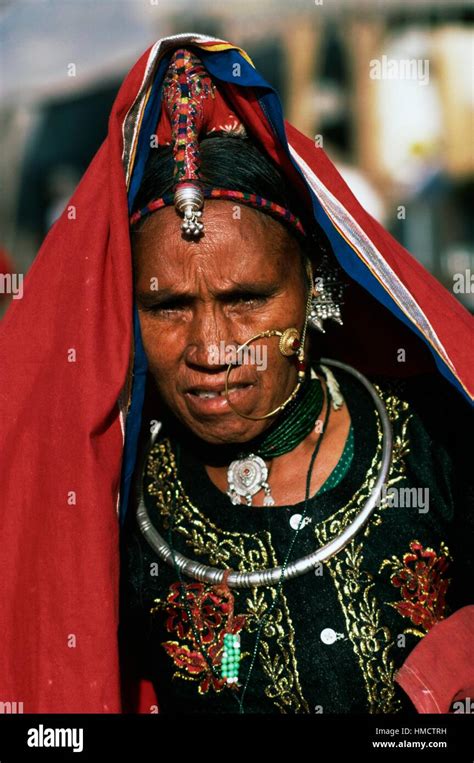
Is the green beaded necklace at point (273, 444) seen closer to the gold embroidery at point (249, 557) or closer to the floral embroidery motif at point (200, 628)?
the gold embroidery at point (249, 557)

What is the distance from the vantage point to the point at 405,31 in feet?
28.1

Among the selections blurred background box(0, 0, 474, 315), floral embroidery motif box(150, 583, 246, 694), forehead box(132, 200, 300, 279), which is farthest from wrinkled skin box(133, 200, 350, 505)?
blurred background box(0, 0, 474, 315)

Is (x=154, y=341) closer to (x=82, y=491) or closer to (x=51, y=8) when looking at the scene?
(x=82, y=491)

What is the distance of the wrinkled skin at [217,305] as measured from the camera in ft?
7.75

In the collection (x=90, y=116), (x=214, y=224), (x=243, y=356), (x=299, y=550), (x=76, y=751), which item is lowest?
(x=76, y=751)

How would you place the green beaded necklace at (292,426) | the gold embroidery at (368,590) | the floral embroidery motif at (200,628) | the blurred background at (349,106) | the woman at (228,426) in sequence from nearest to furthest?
the woman at (228,426) < the gold embroidery at (368,590) < the floral embroidery motif at (200,628) < the green beaded necklace at (292,426) < the blurred background at (349,106)

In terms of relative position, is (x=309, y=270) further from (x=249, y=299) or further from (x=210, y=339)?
(x=210, y=339)

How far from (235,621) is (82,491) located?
0.55 metres

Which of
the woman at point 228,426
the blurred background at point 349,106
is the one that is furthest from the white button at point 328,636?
the blurred background at point 349,106

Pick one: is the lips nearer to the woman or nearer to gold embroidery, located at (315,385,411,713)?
the woman

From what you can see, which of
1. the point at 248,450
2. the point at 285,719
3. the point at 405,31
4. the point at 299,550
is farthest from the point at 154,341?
the point at 405,31

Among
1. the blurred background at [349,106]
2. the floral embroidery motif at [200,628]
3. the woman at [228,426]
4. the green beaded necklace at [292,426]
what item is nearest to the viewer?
the woman at [228,426]

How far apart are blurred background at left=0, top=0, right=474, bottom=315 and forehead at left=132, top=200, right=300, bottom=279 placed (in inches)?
217

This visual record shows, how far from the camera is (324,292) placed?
2.60 meters
